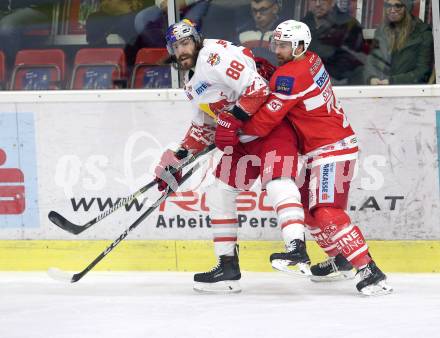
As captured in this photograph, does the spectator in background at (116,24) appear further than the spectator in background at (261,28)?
Yes

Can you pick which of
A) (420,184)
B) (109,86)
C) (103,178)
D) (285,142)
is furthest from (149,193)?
(420,184)

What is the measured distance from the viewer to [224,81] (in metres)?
4.71

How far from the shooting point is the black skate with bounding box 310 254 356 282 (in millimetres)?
5047

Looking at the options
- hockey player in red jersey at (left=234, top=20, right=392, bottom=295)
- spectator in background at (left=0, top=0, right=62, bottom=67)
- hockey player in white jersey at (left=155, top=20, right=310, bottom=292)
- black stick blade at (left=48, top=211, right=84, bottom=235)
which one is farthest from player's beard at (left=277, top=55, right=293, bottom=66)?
spectator in background at (left=0, top=0, right=62, bottom=67)

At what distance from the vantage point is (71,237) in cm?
548

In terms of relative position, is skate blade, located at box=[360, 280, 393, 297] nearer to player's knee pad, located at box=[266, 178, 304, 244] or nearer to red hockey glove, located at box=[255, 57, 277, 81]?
player's knee pad, located at box=[266, 178, 304, 244]

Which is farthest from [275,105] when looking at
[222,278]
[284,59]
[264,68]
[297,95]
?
[222,278]

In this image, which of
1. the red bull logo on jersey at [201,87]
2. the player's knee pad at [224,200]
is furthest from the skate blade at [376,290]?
the red bull logo on jersey at [201,87]

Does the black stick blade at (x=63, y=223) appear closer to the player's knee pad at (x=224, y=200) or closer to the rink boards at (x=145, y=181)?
the rink boards at (x=145, y=181)

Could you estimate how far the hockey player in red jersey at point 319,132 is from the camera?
4.63 metres

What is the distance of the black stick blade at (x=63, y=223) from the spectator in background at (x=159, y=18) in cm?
96

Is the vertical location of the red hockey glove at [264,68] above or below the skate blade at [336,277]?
above

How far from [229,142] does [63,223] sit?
102cm

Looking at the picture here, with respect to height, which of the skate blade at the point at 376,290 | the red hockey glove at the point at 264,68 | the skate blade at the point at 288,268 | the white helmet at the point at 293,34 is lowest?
the skate blade at the point at 376,290
